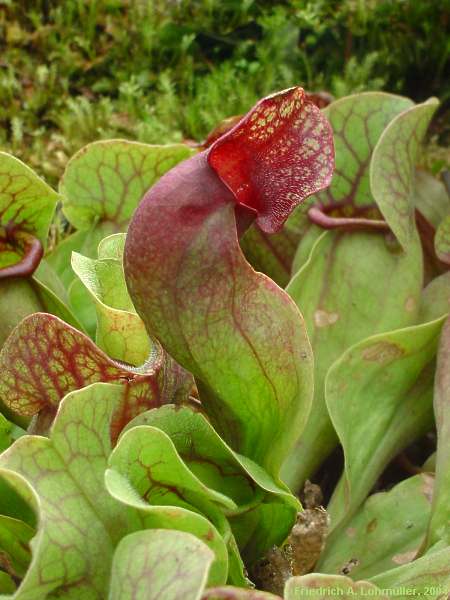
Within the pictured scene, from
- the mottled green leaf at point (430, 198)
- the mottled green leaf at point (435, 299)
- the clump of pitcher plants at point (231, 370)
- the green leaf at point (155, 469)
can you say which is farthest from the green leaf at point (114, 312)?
the mottled green leaf at point (430, 198)

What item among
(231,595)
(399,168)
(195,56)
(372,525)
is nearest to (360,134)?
(399,168)

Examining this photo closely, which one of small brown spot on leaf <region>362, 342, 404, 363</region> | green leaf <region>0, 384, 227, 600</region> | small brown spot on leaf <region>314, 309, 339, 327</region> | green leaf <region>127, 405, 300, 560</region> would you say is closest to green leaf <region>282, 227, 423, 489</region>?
small brown spot on leaf <region>314, 309, 339, 327</region>

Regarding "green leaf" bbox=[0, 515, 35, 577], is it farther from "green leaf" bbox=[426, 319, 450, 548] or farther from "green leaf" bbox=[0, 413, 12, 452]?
"green leaf" bbox=[426, 319, 450, 548]

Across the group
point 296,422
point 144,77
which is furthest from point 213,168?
point 144,77

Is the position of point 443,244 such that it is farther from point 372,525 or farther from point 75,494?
point 75,494

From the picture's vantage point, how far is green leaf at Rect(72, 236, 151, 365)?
0.99 meters

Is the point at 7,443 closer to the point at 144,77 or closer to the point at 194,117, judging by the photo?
the point at 194,117

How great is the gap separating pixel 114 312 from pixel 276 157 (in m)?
0.31

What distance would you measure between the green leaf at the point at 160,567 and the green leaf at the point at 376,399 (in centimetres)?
45

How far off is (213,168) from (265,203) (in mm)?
85

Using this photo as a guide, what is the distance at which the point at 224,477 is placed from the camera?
3.13 ft

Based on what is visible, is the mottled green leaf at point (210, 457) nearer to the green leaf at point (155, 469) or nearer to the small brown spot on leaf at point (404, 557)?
the green leaf at point (155, 469)

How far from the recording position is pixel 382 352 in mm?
1136

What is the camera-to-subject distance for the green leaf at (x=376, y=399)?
44.3 inches
